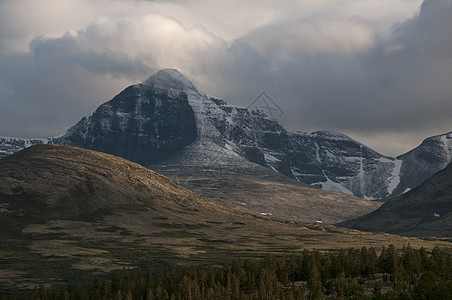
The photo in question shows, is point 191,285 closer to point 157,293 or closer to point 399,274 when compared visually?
point 157,293

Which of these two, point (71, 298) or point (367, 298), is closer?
point (367, 298)

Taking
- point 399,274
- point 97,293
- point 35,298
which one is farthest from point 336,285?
point 35,298

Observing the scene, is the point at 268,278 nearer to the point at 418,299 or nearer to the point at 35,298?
the point at 418,299

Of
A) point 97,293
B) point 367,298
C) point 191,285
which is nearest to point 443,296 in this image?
point 367,298

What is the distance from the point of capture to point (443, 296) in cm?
16475

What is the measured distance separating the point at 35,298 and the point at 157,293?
36.6 meters

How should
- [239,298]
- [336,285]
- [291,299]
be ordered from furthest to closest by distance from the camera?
[336,285]
[239,298]
[291,299]

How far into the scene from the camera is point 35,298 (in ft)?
616

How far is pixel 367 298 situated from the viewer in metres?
169

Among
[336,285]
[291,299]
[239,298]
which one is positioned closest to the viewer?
[291,299]

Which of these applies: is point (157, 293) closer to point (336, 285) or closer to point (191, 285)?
point (191, 285)

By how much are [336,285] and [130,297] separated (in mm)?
61989

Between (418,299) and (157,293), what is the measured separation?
246ft

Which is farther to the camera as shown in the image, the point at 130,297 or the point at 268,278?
the point at 268,278
